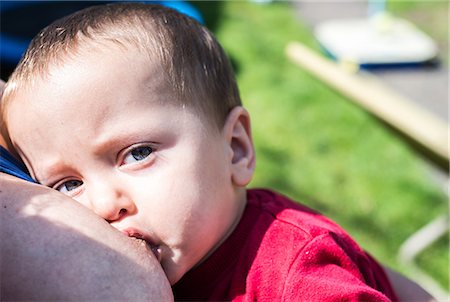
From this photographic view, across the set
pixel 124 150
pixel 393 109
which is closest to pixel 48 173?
pixel 124 150

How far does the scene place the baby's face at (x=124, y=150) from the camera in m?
1.15

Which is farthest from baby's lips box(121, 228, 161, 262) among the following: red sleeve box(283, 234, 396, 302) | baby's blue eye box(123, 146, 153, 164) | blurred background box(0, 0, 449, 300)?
blurred background box(0, 0, 449, 300)

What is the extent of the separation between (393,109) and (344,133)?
7.05 ft

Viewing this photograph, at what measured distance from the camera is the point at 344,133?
14.0 feet

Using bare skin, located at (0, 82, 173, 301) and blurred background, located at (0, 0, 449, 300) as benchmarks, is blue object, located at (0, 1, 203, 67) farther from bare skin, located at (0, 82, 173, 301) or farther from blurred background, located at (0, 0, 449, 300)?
bare skin, located at (0, 82, 173, 301)

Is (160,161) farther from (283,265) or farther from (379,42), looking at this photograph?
(379,42)

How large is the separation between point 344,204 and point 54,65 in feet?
8.38

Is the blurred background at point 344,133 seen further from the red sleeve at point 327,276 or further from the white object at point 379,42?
the red sleeve at point 327,276

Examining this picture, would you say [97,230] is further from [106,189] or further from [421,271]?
[421,271]

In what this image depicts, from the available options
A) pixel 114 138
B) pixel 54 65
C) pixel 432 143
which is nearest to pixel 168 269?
pixel 114 138

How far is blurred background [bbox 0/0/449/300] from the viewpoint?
3.14m

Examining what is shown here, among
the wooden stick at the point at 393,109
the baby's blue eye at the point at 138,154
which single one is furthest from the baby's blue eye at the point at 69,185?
the wooden stick at the point at 393,109

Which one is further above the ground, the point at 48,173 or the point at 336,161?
the point at 48,173

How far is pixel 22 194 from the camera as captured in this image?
104 cm
